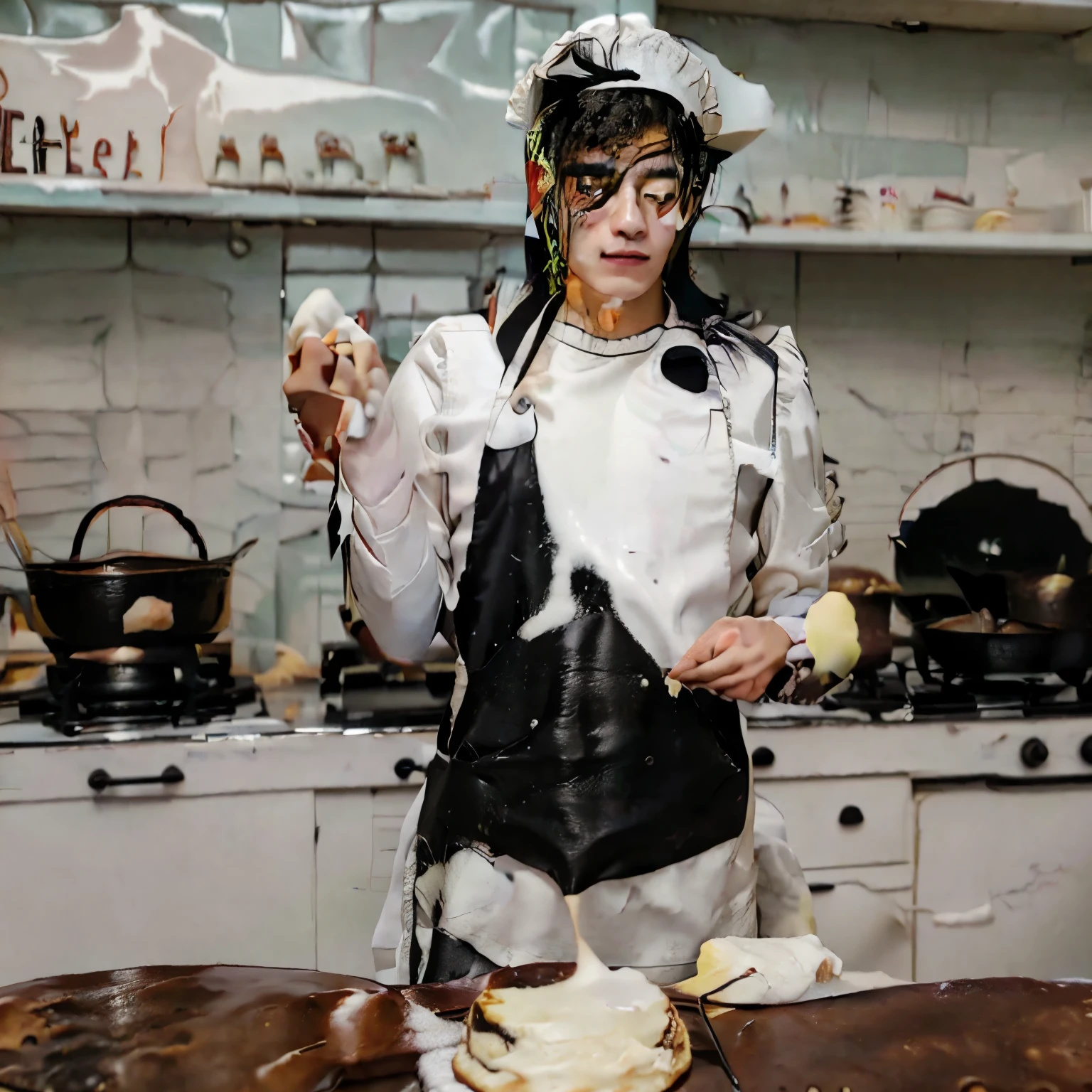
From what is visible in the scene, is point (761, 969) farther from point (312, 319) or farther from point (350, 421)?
point (312, 319)

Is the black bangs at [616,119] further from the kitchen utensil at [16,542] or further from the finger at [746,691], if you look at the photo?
the kitchen utensil at [16,542]

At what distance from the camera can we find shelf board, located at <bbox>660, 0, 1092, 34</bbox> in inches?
92.0

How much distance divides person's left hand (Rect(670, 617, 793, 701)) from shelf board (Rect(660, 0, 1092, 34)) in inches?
72.8

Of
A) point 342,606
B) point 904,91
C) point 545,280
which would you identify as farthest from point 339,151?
point 904,91

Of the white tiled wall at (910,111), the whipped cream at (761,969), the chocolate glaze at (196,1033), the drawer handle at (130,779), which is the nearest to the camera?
the chocolate glaze at (196,1033)

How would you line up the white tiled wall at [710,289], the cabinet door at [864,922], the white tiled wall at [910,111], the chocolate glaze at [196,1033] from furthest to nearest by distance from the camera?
the white tiled wall at [910,111] < the white tiled wall at [710,289] < the cabinet door at [864,922] < the chocolate glaze at [196,1033]

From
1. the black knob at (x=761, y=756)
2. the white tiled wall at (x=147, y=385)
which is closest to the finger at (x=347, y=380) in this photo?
the black knob at (x=761, y=756)

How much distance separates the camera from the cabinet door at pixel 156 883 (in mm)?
1848

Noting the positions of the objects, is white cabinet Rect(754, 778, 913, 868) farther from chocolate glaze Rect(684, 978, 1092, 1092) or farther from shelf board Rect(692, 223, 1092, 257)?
shelf board Rect(692, 223, 1092, 257)

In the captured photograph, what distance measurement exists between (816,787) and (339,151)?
5.53 feet

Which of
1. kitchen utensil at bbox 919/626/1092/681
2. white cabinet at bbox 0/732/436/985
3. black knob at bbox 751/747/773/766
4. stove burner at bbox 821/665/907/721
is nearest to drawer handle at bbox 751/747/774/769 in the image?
black knob at bbox 751/747/773/766

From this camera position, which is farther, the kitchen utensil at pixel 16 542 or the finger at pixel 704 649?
the kitchen utensil at pixel 16 542

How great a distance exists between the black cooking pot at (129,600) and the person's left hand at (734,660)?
1.21m

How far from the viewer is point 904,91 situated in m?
2.54
